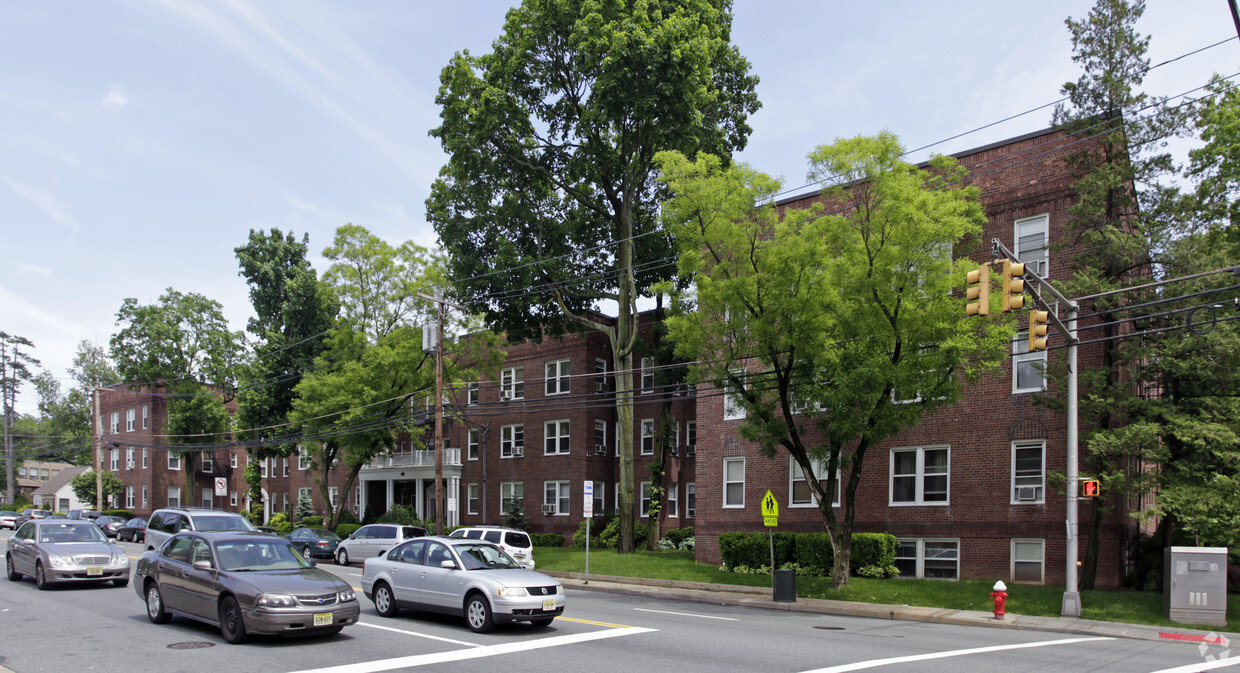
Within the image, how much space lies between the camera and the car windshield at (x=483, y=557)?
14.6 m

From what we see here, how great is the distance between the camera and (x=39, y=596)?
17.6 m

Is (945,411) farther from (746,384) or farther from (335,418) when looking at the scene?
(335,418)

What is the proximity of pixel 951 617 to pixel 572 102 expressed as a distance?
2249 cm

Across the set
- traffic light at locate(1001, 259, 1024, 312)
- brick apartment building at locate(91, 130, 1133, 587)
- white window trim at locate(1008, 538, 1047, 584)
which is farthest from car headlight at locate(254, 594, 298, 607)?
white window trim at locate(1008, 538, 1047, 584)

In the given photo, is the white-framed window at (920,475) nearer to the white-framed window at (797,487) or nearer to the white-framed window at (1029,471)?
the white-framed window at (1029,471)

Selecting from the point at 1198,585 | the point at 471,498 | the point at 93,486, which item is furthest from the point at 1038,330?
the point at 93,486

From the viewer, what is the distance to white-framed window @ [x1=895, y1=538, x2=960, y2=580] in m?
24.7

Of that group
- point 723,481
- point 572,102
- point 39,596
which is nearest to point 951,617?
point 723,481

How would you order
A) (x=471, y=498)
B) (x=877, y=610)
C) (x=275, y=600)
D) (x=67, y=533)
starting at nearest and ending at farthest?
(x=275, y=600) < (x=877, y=610) < (x=67, y=533) < (x=471, y=498)

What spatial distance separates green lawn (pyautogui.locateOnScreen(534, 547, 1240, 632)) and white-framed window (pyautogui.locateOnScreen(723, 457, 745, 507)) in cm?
242

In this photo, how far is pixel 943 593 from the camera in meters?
21.7

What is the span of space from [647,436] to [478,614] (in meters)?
28.9

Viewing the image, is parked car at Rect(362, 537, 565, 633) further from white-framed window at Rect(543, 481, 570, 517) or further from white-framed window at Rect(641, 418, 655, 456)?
white-framed window at Rect(543, 481, 570, 517)

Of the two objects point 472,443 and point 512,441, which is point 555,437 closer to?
point 512,441
